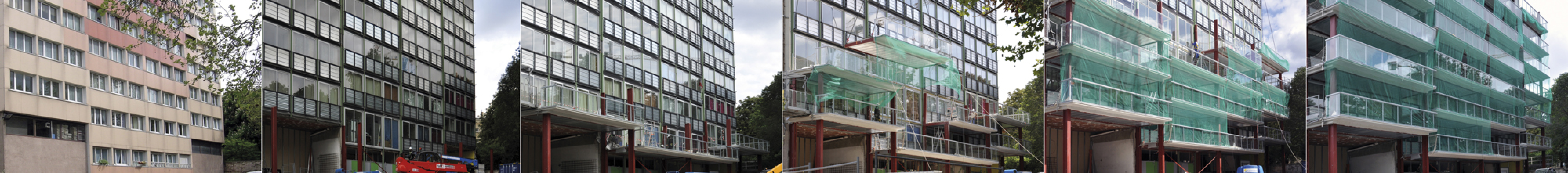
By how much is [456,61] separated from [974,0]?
2675mm

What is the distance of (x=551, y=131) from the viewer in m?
4.24

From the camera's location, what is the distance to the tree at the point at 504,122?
14.3 ft

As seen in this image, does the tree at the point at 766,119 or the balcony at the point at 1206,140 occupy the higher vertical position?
the tree at the point at 766,119

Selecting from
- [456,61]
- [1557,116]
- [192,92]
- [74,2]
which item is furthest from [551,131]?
[1557,116]

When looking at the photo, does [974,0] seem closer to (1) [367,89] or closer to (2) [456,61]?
(2) [456,61]

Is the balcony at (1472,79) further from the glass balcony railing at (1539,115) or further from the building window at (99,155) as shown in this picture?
the building window at (99,155)

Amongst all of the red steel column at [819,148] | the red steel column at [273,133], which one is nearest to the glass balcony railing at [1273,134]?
the red steel column at [819,148]

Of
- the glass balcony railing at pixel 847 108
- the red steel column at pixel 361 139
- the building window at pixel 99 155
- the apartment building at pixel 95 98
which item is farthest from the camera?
the building window at pixel 99 155

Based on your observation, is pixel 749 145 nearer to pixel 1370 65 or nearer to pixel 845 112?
pixel 845 112

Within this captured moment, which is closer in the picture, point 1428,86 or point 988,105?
point 988,105

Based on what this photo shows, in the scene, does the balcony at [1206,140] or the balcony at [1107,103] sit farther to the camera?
the balcony at [1206,140]

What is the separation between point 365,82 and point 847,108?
2156mm

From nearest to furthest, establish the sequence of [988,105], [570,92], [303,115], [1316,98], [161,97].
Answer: [570,92] → [303,115] → [988,105] → [1316,98] → [161,97]

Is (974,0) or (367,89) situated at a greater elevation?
(974,0)
